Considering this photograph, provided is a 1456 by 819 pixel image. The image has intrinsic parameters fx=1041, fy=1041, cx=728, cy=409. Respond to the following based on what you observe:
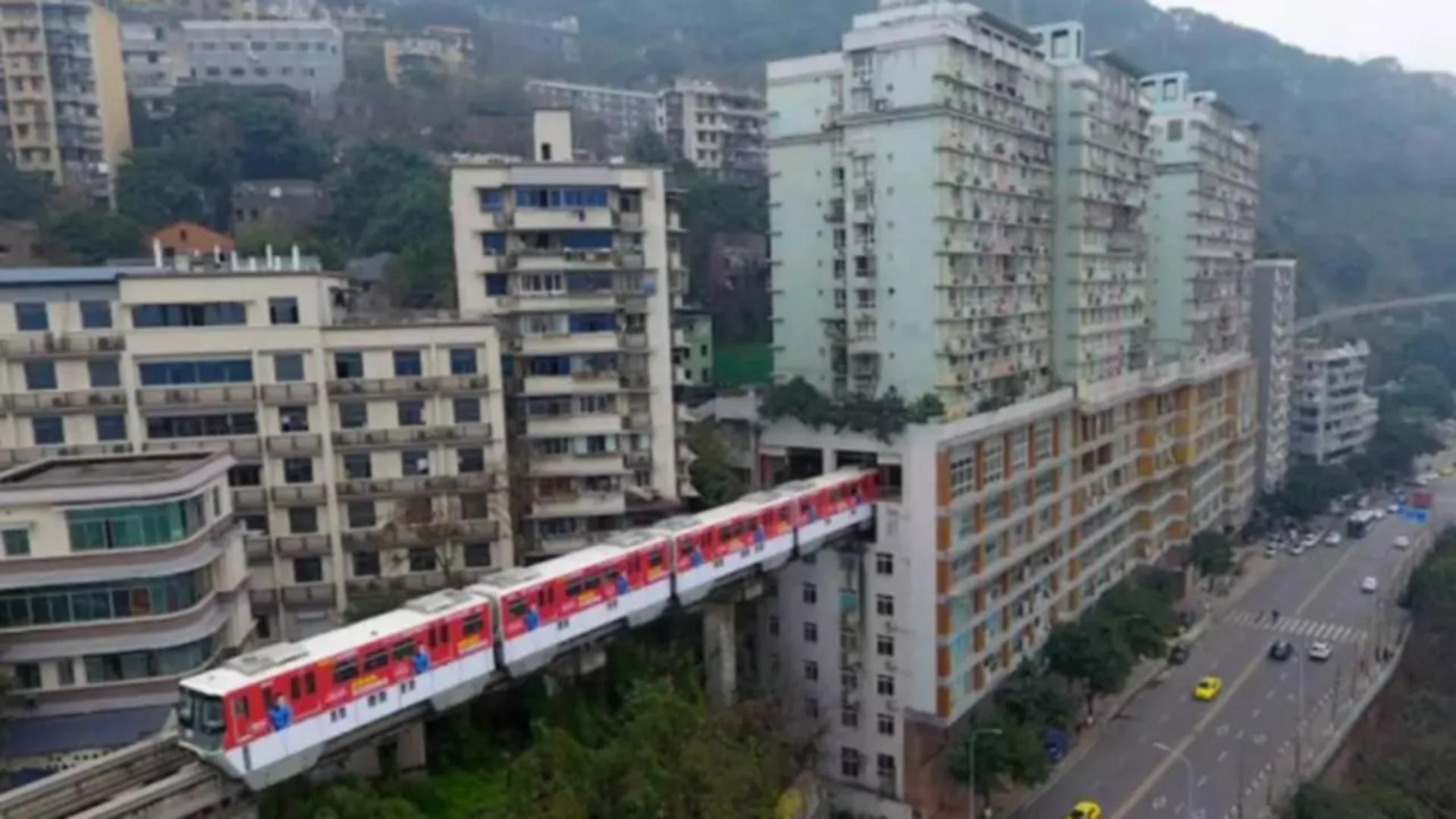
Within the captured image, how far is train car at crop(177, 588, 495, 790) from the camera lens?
16.4m

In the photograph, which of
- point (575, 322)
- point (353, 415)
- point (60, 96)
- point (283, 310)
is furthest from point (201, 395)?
point (60, 96)

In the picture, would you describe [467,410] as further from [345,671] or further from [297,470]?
[345,671]

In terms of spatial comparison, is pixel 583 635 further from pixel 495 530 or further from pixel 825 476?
pixel 825 476

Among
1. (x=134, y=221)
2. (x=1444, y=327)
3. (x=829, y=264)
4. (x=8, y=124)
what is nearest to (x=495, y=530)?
(x=829, y=264)

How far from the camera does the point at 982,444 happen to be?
32.1m

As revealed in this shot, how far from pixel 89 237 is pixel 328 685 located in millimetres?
29962

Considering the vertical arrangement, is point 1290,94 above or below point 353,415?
above

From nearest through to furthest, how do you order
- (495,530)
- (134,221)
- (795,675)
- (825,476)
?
(495,530), (825,476), (795,675), (134,221)

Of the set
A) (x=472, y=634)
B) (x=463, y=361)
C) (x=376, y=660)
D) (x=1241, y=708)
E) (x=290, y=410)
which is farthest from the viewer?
(x=1241, y=708)

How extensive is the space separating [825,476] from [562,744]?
13265 mm

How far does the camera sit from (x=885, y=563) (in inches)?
1230

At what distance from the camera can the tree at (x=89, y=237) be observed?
39062mm

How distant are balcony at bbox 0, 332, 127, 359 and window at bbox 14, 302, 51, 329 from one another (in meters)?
0.24

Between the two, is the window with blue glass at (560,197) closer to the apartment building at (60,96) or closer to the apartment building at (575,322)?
the apartment building at (575,322)
